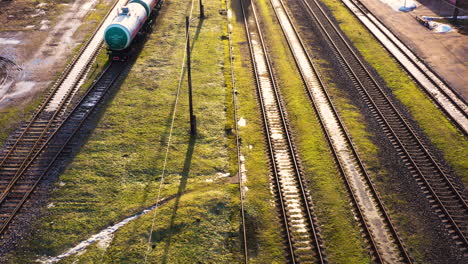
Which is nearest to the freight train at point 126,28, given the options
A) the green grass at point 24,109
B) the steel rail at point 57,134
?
the steel rail at point 57,134

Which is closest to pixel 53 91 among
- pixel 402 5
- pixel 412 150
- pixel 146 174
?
pixel 146 174

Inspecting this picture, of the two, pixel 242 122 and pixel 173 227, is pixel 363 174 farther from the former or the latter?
pixel 173 227

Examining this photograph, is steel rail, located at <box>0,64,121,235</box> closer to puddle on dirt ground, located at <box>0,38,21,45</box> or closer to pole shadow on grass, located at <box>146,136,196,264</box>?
pole shadow on grass, located at <box>146,136,196,264</box>

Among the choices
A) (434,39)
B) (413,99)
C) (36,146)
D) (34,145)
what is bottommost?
(413,99)

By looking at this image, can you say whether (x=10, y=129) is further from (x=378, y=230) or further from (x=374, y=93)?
(x=374, y=93)

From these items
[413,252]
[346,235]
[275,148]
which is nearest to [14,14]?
[275,148]

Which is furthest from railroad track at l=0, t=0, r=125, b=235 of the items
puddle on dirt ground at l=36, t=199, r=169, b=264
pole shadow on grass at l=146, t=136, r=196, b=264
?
pole shadow on grass at l=146, t=136, r=196, b=264
